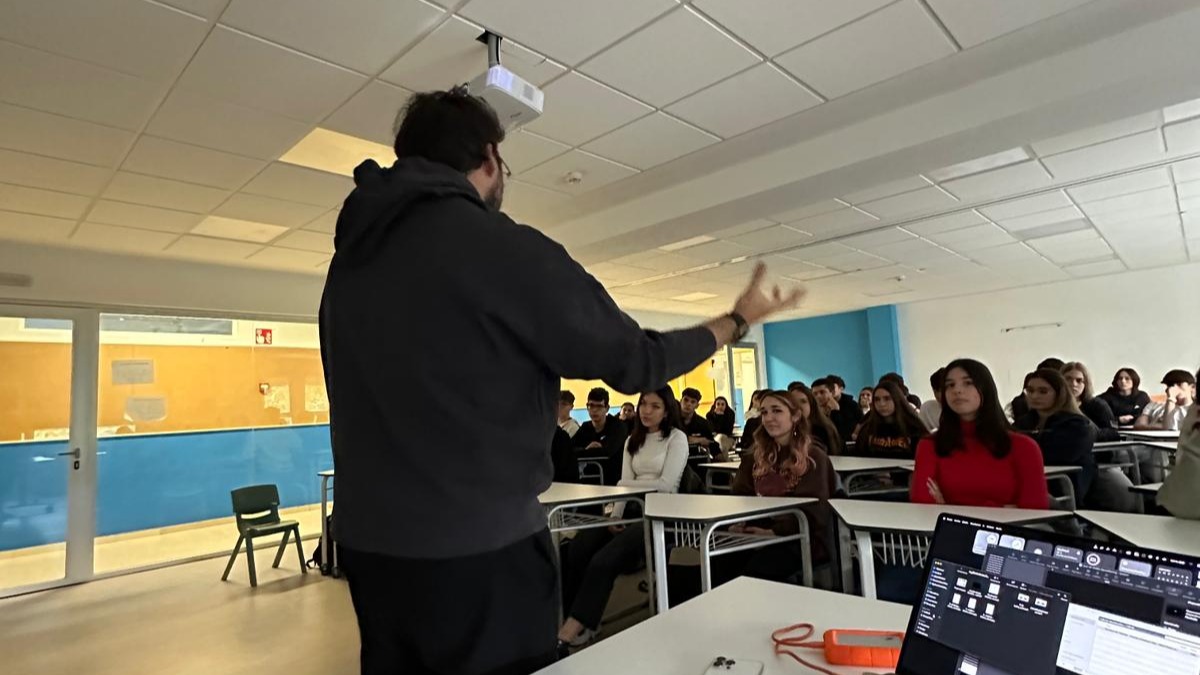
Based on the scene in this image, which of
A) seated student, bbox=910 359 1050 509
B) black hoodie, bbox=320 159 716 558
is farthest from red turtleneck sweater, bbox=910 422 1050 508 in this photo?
black hoodie, bbox=320 159 716 558

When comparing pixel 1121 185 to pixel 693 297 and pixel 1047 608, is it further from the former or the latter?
pixel 1047 608

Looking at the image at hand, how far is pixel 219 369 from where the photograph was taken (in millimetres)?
6012

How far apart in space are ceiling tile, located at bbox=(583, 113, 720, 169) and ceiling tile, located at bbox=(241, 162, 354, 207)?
155 centimetres

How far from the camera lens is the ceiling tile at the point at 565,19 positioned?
236cm

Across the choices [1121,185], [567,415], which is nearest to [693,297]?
[567,415]

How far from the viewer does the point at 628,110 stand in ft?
10.6

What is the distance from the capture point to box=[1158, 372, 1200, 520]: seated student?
6.75ft

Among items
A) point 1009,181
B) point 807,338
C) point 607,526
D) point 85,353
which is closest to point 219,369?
point 85,353

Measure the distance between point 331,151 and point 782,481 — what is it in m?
3.07

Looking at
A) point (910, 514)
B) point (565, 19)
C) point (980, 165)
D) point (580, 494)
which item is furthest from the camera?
point (980, 165)

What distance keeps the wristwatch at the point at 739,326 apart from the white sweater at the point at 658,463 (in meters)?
2.76

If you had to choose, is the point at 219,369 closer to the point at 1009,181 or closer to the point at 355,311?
the point at 355,311

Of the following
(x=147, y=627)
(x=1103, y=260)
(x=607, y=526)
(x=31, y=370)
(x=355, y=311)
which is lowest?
(x=147, y=627)

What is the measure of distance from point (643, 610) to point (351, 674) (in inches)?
57.1
